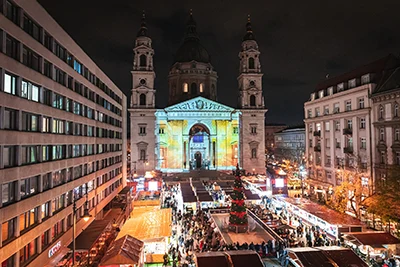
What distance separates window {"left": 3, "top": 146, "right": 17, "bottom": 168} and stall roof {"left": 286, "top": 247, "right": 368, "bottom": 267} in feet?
48.3

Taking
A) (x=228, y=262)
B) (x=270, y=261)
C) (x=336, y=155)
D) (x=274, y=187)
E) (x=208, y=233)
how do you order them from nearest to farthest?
(x=228, y=262)
(x=270, y=261)
(x=208, y=233)
(x=274, y=187)
(x=336, y=155)

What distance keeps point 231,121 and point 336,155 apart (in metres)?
→ 27.9

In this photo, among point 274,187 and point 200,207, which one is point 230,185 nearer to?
point 274,187

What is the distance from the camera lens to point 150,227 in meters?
21.3

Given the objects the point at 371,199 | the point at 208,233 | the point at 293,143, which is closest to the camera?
the point at 208,233

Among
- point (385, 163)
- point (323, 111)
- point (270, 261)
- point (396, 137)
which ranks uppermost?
point (323, 111)

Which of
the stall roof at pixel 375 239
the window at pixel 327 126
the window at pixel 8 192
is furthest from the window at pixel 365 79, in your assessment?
the window at pixel 8 192

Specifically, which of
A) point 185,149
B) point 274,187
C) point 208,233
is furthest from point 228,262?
point 185,149

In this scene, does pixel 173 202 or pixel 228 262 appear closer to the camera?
pixel 228 262

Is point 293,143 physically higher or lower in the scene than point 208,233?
higher

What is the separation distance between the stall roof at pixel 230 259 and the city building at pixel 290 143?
2533 inches

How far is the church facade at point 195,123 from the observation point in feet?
200

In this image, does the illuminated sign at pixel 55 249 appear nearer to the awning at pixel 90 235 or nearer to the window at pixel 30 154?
the awning at pixel 90 235

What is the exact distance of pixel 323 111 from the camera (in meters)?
43.9
